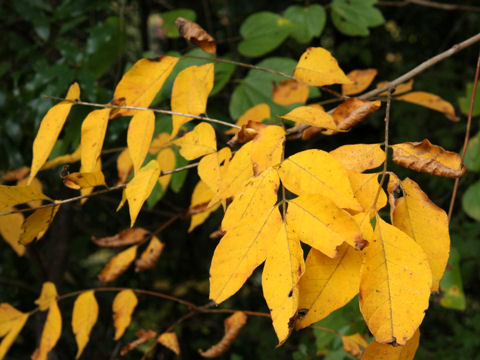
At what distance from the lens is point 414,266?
319mm

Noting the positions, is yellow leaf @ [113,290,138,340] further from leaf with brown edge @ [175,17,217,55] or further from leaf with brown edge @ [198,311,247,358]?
leaf with brown edge @ [175,17,217,55]

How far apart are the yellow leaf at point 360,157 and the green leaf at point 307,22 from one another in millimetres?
695

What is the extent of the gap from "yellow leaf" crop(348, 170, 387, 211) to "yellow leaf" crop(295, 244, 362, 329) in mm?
49

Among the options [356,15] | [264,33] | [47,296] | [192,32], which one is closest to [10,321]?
[47,296]

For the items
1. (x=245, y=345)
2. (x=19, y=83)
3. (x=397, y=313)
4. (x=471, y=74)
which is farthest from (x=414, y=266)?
(x=471, y=74)

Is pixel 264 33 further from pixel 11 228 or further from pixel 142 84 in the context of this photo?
pixel 11 228

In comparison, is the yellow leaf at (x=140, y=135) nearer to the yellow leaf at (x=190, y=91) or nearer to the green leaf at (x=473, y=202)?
the yellow leaf at (x=190, y=91)

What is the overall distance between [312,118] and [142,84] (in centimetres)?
21

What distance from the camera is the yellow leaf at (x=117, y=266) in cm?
70

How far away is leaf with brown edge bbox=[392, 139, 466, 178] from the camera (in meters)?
0.37

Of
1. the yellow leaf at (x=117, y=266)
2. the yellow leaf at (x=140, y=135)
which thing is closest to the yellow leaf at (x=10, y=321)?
the yellow leaf at (x=117, y=266)

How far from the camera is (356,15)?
3.52 feet

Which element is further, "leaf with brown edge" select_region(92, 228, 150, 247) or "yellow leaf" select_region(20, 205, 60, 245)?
"leaf with brown edge" select_region(92, 228, 150, 247)

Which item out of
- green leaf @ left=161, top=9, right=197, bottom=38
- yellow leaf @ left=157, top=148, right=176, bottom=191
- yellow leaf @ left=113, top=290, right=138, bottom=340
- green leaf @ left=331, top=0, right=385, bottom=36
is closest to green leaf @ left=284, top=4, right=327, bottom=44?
green leaf @ left=331, top=0, right=385, bottom=36
